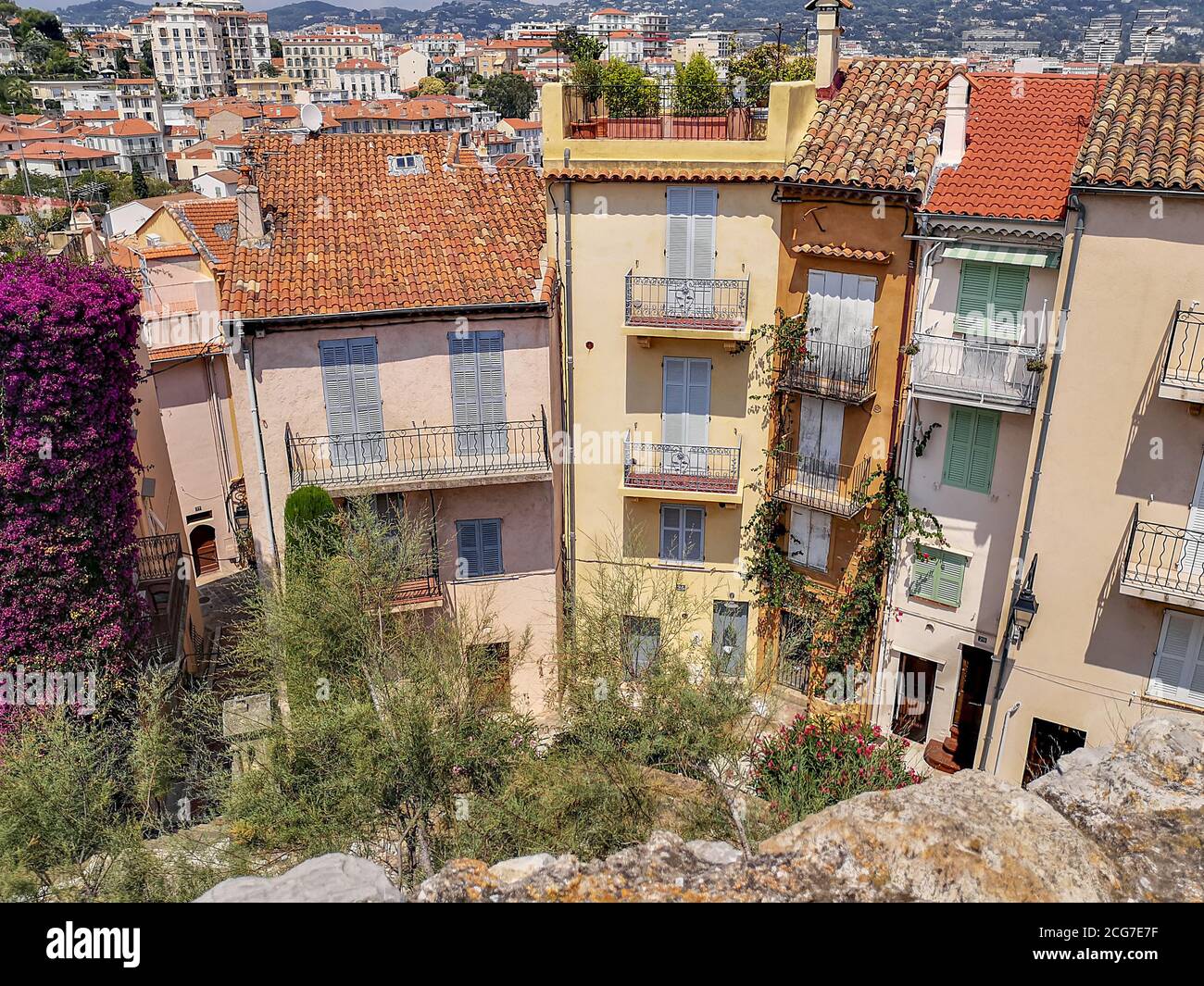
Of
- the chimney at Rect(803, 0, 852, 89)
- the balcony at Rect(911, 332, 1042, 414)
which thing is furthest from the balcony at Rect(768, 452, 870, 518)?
the chimney at Rect(803, 0, 852, 89)

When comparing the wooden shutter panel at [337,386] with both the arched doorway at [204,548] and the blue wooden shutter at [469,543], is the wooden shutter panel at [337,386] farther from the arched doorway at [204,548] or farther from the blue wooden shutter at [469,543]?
the arched doorway at [204,548]

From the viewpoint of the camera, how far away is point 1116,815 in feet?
24.6

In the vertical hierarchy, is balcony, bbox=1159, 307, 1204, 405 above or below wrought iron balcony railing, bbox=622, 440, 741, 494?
above

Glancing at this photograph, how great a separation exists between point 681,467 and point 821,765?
8.42 meters

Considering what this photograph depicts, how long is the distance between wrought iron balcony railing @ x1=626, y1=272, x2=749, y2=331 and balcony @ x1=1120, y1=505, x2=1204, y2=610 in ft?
32.1

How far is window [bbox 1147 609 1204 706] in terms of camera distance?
19.4 meters

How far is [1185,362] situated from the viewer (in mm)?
17922

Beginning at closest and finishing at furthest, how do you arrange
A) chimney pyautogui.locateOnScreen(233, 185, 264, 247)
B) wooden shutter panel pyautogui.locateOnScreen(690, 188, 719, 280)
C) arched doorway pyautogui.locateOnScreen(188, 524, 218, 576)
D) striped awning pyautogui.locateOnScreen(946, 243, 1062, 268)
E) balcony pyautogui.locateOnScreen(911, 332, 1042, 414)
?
striped awning pyautogui.locateOnScreen(946, 243, 1062, 268), balcony pyautogui.locateOnScreen(911, 332, 1042, 414), chimney pyautogui.locateOnScreen(233, 185, 264, 247), wooden shutter panel pyautogui.locateOnScreen(690, 188, 719, 280), arched doorway pyautogui.locateOnScreen(188, 524, 218, 576)

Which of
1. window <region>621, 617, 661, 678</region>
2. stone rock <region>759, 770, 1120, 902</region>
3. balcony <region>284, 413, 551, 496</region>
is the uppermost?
stone rock <region>759, 770, 1120, 902</region>

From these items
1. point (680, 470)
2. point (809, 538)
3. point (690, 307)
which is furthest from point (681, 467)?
point (690, 307)

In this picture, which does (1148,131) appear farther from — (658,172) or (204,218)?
(204,218)

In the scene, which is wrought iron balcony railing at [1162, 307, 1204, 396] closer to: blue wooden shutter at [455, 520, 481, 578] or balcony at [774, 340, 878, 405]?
balcony at [774, 340, 878, 405]
